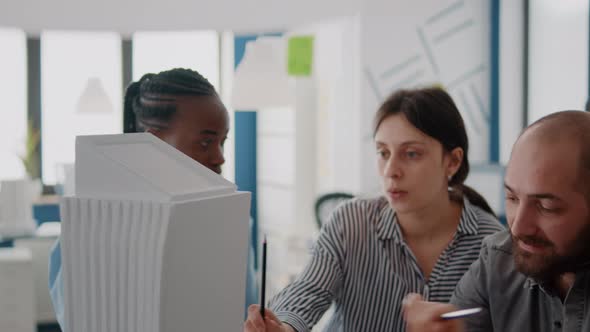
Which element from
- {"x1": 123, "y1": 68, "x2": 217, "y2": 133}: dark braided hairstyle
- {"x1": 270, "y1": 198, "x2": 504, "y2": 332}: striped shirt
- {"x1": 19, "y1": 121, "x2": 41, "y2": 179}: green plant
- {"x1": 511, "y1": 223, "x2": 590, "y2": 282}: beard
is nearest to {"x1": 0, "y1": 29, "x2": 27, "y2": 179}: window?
{"x1": 19, "y1": 121, "x2": 41, "y2": 179}: green plant

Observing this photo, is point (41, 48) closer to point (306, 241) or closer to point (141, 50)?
point (141, 50)

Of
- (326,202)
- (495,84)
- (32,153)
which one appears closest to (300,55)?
(326,202)

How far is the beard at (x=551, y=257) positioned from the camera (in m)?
1.06

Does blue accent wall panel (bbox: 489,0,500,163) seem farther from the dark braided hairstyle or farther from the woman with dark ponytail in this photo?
the dark braided hairstyle

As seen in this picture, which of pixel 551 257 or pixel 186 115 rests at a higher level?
pixel 186 115

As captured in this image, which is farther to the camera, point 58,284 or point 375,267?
point 375,267

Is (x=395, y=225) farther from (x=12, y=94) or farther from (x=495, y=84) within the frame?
(x=12, y=94)

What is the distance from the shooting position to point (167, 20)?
3838mm

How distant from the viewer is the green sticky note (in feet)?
12.8

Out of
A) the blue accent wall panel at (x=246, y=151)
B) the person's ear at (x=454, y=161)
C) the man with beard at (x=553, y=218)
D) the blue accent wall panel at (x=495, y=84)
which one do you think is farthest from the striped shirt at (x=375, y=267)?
the blue accent wall panel at (x=246, y=151)

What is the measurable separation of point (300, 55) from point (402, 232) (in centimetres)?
236

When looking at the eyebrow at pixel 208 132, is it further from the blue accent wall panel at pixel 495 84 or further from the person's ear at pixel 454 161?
the blue accent wall panel at pixel 495 84

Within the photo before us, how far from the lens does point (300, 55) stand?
12.9 feet

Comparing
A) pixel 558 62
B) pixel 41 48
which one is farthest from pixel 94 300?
pixel 41 48
